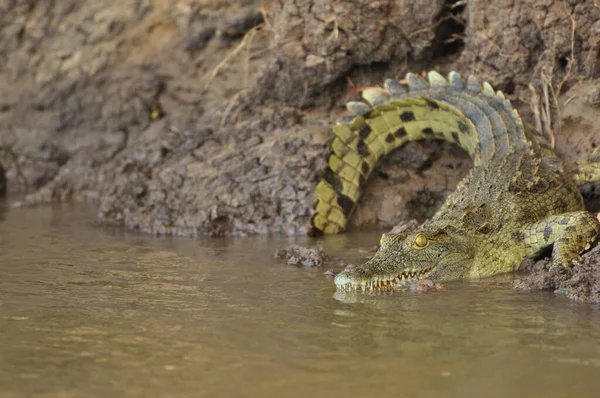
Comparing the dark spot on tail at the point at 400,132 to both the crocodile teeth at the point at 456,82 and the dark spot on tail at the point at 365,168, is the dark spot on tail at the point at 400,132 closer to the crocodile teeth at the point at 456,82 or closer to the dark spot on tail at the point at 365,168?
the dark spot on tail at the point at 365,168

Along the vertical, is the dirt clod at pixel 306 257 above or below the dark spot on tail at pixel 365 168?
below

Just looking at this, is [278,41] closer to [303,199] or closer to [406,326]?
[303,199]

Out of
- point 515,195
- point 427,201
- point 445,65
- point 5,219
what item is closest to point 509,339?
point 515,195

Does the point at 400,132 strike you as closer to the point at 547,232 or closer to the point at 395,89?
the point at 395,89

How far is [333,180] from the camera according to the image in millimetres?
6648

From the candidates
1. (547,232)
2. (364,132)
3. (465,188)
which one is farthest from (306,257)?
(364,132)

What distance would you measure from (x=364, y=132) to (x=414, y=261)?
215 centimetres

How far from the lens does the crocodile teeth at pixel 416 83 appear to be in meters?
6.57

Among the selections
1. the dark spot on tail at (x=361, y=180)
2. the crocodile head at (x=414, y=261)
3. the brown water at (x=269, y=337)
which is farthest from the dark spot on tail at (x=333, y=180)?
the crocodile head at (x=414, y=261)

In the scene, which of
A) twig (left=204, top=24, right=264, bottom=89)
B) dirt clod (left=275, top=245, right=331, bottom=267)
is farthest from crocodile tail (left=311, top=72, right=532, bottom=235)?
twig (left=204, top=24, right=264, bottom=89)

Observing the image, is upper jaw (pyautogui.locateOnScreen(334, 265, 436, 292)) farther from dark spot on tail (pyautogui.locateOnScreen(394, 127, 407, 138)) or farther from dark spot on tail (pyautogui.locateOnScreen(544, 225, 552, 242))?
dark spot on tail (pyautogui.locateOnScreen(394, 127, 407, 138))

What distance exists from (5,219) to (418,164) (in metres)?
3.73

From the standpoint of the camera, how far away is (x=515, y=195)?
17.4 ft

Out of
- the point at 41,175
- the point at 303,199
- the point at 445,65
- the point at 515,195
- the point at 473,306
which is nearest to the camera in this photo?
the point at 473,306
